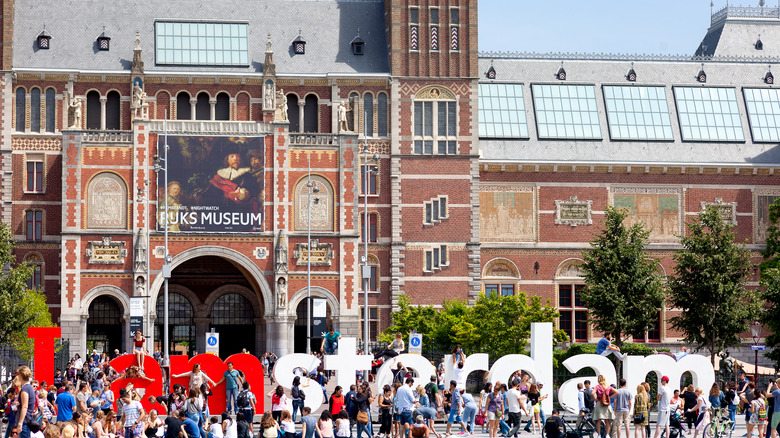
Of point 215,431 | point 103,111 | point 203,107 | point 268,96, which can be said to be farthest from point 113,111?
point 215,431

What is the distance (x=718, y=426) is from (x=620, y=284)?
68.8 ft

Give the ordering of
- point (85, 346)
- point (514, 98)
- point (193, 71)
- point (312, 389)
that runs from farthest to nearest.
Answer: point (514, 98) < point (193, 71) < point (85, 346) < point (312, 389)

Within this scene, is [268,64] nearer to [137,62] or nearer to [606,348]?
[137,62]

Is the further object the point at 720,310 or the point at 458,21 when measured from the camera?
the point at 458,21

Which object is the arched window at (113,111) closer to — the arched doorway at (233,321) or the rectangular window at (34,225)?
the rectangular window at (34,225)

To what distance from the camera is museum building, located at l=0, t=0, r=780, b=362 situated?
2453 inches

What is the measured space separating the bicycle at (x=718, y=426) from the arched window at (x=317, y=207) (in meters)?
29.3

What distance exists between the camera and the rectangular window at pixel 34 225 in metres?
64.8

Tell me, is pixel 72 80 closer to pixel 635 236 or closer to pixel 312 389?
pixel 635 236

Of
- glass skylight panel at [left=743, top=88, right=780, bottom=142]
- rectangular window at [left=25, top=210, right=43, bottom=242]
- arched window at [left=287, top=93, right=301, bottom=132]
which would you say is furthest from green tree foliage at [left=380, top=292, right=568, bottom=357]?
glass skylight panel at [left=743, top=88, right=780, bottom=142]

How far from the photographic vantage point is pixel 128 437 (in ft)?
99.1

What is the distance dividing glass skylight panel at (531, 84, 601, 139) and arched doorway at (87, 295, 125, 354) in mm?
23846

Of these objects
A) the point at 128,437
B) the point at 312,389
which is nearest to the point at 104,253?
the point at 312,389

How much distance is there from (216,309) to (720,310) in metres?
26.2
